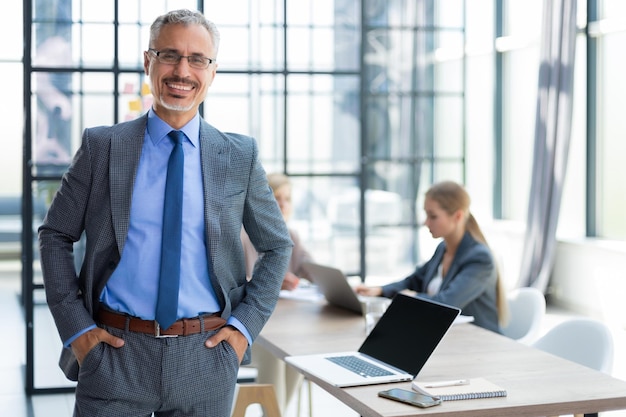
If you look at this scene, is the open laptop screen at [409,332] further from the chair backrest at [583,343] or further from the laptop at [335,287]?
the laptop at [335,287]

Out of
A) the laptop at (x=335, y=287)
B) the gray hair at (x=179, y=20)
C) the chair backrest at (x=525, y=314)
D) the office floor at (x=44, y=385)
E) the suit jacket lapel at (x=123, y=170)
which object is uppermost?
the gray hair at (x=179, y=20)

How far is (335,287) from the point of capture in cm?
417

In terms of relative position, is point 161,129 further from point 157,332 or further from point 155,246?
point 157,332

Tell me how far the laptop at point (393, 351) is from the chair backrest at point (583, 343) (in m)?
0.75

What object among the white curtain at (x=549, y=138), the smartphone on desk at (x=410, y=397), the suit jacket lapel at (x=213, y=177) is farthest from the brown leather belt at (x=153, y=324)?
the white curtain at (x=549, y=138)

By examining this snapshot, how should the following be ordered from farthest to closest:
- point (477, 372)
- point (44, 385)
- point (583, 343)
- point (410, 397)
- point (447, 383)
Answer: point (44, 385), point (583, 343), point (477, 372), point (447, 383), point (410, 397)

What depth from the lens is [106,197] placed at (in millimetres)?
2297

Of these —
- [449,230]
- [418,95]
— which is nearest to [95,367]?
[449,230]

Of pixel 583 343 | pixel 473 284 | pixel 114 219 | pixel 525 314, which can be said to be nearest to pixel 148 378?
pixel 114 219

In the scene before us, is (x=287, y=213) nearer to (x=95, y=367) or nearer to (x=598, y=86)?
(x=95, y=367)

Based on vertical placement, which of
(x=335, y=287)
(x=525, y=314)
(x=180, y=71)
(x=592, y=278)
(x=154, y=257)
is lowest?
(x=592, y=278)

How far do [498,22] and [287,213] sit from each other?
563 centimetres

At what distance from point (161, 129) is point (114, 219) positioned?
247 millimetres

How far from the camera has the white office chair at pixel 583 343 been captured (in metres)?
3.38
